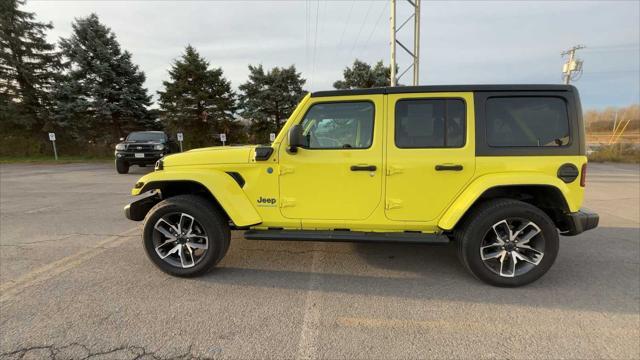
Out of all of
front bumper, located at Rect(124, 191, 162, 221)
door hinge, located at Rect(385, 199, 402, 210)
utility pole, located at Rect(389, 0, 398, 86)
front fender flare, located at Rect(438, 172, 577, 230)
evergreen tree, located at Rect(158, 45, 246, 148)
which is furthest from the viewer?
evergreen tree, located at Rect(158, 45, 246, 148)

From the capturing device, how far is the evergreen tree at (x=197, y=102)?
70.9 ft

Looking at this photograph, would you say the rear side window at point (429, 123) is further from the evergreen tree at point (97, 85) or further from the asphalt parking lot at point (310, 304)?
the evergreen tree at point (97, 85)

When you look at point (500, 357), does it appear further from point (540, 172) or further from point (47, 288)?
point (47, 288)

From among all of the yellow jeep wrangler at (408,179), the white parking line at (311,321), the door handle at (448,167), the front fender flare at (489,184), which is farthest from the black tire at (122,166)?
the front fender flare at (489,184)

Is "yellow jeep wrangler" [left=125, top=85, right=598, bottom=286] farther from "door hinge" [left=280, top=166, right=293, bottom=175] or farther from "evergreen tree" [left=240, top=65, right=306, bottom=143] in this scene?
"evergreen tree" [left=240, top=65, right=306, bottom=143]

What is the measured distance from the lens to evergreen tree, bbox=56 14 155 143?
62.0 ft

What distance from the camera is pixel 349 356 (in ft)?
6.82

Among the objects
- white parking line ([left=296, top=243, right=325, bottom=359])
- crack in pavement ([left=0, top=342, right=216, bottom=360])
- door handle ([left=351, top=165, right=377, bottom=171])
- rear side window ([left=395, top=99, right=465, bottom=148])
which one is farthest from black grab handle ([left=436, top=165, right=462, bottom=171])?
crack in pavement ([left=0, top=342, right=216, bottom=360])

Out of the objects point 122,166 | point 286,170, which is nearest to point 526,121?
point 286,170

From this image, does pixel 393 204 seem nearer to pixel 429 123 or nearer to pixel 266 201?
pixel 429 123

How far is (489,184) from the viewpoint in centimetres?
287

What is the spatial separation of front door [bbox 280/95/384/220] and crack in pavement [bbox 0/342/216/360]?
1550mm

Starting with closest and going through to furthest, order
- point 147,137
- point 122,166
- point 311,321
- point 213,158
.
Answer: point 311,321 → point 213,158 → point 122,166 → point 147,137

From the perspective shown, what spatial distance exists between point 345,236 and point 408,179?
2.79 ft
